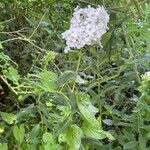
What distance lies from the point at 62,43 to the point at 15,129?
47cm

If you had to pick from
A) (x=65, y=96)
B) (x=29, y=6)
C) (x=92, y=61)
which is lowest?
(x=65, y=96)

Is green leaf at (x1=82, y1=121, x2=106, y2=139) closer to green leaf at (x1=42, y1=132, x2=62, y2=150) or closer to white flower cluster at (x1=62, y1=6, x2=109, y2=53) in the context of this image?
green leaf at (x1=42, y1=132, x2=62, y2=150)

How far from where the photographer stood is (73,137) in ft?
3.93

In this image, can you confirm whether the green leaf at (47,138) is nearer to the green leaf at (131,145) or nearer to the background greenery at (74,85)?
the background greenery at (74,85)

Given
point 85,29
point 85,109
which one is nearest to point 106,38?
point 85,29

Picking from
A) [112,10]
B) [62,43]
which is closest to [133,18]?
[112,10]

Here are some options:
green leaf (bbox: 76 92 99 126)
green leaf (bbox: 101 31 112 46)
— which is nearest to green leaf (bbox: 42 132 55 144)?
green leaf (bbox: 76 92 99 126)

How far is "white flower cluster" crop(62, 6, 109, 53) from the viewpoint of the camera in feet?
4.15

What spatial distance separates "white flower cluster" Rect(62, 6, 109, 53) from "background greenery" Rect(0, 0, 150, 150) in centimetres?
5

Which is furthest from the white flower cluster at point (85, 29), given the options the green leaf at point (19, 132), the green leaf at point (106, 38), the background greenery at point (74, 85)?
the green leaf at point (19, 132)

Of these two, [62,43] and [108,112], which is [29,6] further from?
[108,112]

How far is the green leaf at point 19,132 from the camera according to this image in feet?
4.70

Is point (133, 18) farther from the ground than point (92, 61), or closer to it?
farther from the ground

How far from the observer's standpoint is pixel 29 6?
79.0 inches
